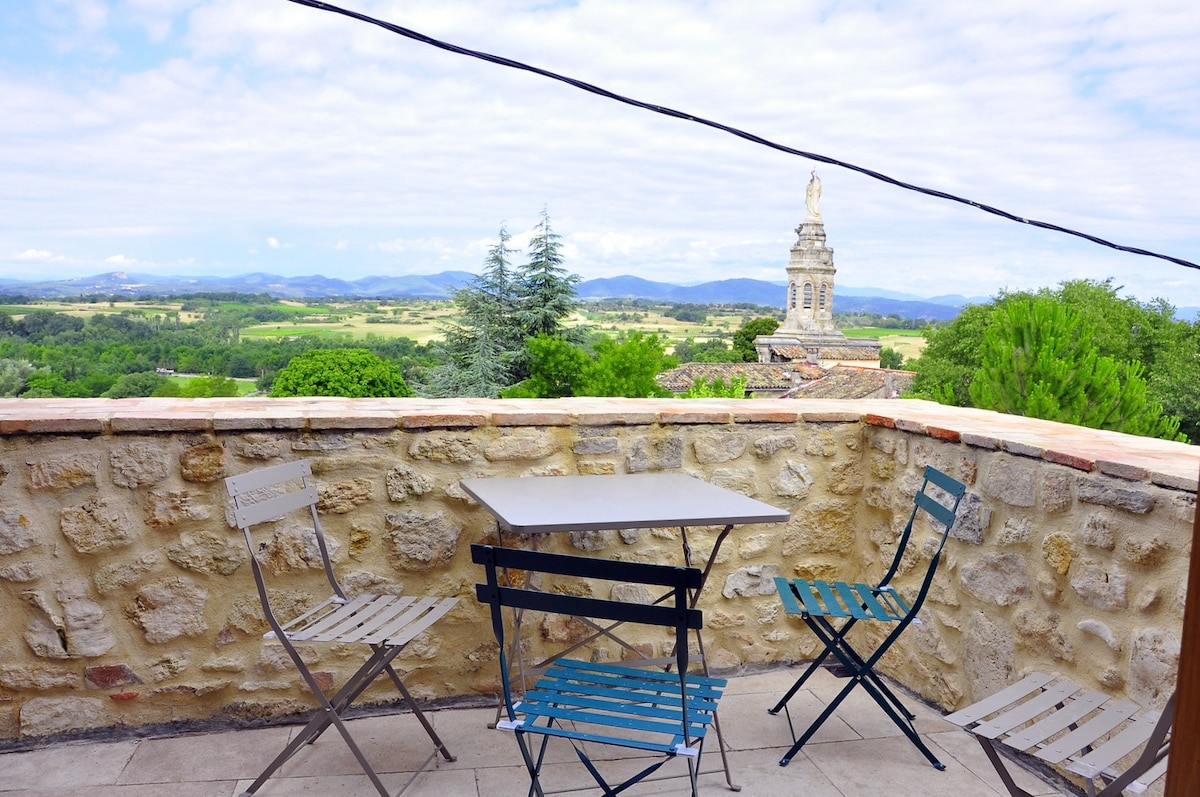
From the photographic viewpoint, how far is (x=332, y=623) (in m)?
2.40

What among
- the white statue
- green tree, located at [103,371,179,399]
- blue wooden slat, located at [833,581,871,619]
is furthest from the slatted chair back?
the white statue

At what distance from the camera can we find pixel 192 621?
2.71 meters

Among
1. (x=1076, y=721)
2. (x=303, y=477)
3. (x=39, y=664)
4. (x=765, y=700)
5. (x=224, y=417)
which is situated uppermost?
(x=224, y=417)

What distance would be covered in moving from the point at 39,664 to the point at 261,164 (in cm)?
5639

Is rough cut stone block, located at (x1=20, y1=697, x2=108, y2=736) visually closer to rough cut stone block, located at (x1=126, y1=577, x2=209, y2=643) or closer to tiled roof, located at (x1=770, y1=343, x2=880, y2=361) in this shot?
rough cut stone block, located at (x1=126, y1=577, x2=209, y2=643)

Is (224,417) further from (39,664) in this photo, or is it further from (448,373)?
(448,373)

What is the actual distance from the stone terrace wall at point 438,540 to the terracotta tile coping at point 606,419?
1 centimetres

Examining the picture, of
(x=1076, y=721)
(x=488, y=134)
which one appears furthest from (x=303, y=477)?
(x=488, y=134)

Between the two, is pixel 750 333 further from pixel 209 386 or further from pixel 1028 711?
pixel 1028 711

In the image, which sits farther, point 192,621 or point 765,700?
point 765,700

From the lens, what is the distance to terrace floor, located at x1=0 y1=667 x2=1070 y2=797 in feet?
7.82

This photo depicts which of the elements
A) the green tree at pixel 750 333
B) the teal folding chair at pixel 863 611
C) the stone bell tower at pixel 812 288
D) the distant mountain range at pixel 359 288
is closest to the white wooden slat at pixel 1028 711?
the teal folding chair at pixel 863 611

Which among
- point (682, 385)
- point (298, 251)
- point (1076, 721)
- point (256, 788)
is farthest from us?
point (298, 251)

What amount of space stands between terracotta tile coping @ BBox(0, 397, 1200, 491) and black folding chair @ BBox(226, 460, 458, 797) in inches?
11.3
